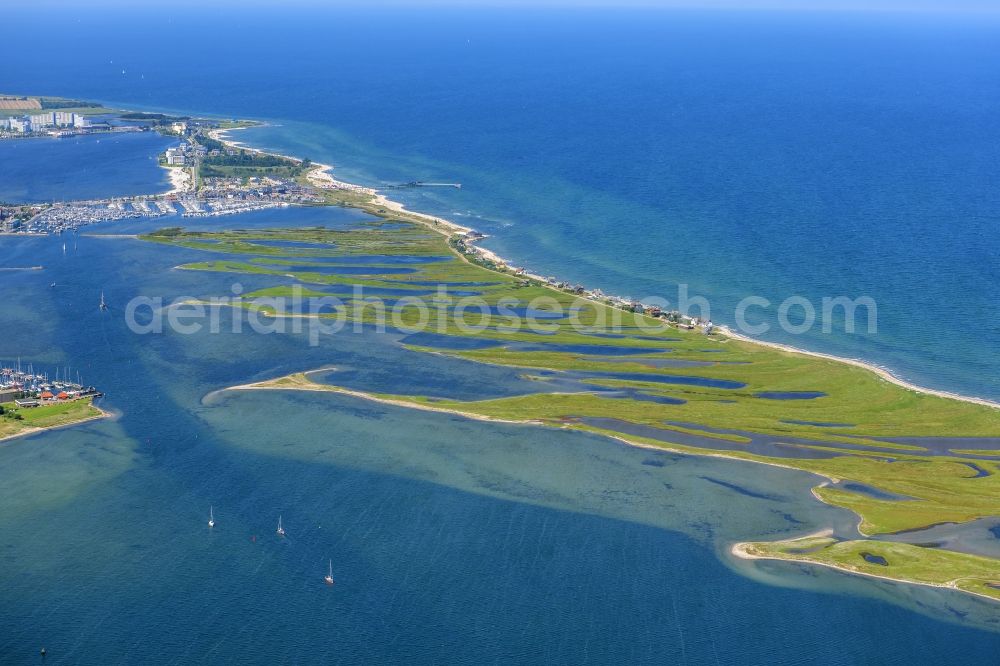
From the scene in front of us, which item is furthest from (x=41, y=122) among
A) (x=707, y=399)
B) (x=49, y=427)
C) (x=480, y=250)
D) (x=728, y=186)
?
(x=707, y=399)

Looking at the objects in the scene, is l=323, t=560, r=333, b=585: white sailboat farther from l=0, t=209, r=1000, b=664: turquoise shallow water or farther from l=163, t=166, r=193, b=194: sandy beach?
l=163, t=166, r=193, b=194: sandy beach

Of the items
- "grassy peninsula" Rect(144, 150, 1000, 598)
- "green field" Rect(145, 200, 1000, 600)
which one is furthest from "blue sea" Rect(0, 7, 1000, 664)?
"green field" Rect(145, 200, 1000, 600)

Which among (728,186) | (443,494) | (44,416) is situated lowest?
(443,494)

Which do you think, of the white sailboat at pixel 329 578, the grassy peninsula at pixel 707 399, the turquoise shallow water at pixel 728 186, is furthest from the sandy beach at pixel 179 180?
the white sailboat at pixel 329 578

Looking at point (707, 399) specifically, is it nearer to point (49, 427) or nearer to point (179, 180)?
point (49, 427)

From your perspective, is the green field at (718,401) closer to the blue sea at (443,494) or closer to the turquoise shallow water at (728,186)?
the blue sea at (443,494)

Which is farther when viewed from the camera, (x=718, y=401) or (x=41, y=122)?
(x=41, y=122)
